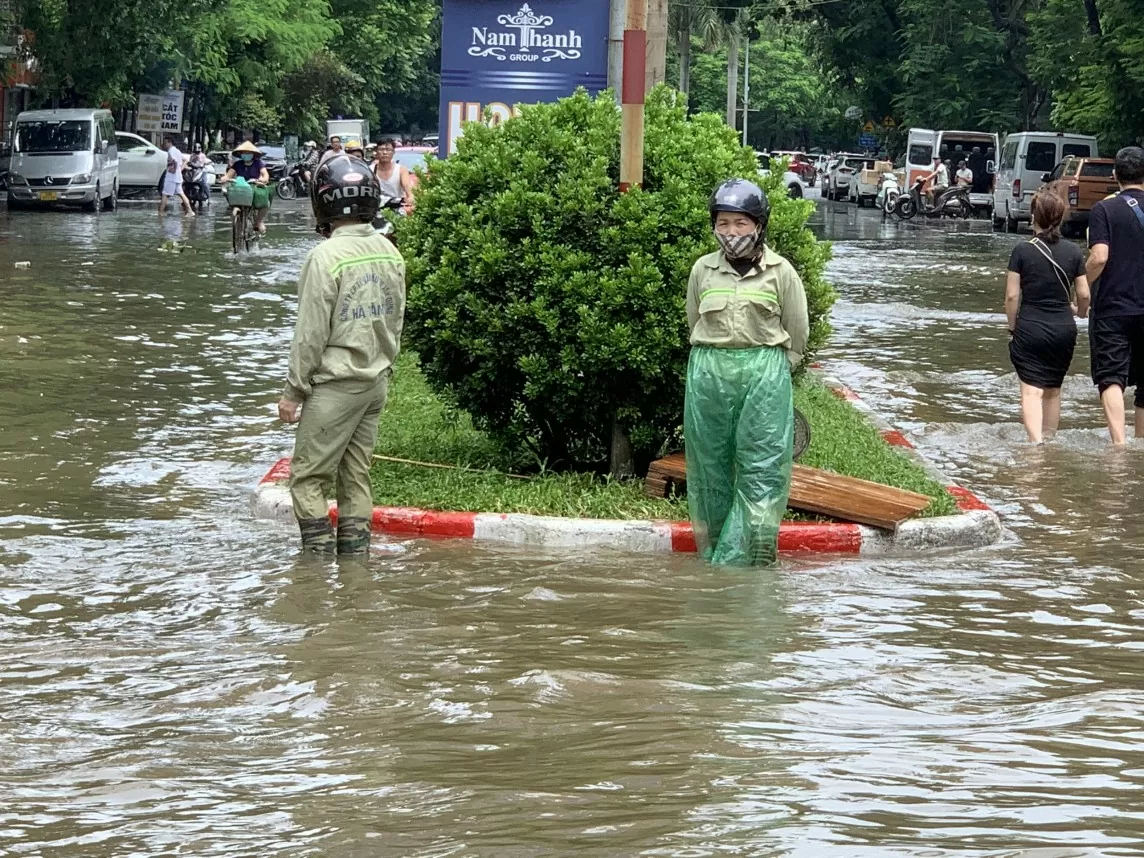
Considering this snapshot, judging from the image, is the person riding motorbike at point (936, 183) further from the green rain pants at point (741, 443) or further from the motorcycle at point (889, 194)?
the green rain pants at point (741, 443)

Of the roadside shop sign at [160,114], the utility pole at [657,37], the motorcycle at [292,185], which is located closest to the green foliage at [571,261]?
the utility pole at [657,37]

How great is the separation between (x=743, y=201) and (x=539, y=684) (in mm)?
2505

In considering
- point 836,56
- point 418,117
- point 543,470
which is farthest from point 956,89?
point 418,117

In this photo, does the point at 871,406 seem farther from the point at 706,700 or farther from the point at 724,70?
the point at 724,70

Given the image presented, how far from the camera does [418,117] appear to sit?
110312 millimetres

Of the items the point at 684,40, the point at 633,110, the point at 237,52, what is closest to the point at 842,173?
the point at 684,40

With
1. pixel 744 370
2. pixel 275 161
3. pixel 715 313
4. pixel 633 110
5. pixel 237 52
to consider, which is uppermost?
pixel 237 52

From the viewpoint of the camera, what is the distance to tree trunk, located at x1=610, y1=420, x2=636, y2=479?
921 centimetres

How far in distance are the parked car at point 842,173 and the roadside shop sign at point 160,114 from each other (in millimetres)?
21312

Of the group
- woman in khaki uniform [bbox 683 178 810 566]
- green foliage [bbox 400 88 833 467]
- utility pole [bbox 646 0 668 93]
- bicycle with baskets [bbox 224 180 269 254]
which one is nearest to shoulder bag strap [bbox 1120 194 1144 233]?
green foliage [bbox 400 88 833 467]

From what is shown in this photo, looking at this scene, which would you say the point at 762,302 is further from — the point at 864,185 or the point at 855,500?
the point at 864,185

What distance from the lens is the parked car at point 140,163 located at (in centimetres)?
4522

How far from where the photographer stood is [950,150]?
51469mm

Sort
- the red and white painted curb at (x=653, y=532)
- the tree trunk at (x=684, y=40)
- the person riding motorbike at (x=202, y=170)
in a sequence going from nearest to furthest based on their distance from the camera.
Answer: the red and white painted curb at (x=653, y=532) < the person riding motorbike at (x=202, y=170) < the tree trunk at (x=684, y=40)
